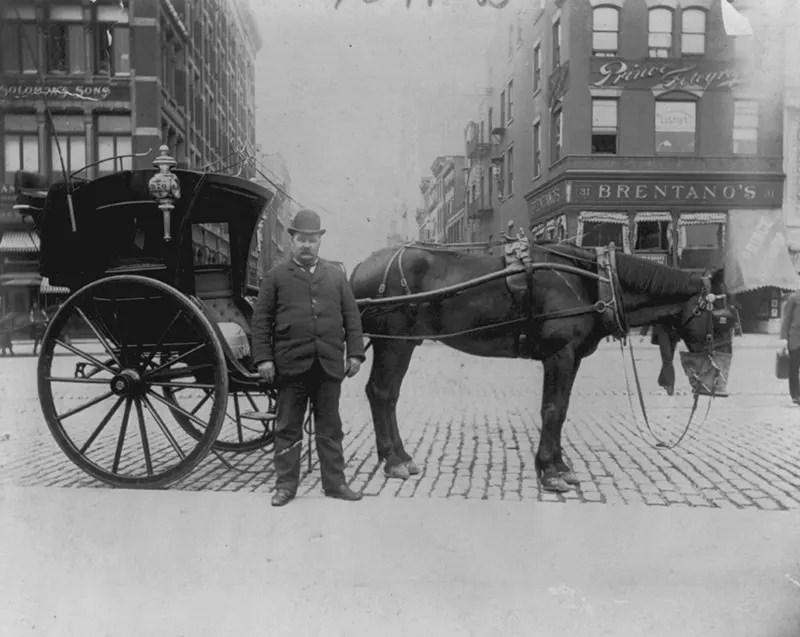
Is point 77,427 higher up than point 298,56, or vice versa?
point 298,56

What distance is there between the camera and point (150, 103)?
4621 mm

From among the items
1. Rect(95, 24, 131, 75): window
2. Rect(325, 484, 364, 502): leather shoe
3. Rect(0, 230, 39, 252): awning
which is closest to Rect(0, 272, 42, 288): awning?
Rect(0, 230, 39, 252): awning

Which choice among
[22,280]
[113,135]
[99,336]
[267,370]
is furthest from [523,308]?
[22,280]

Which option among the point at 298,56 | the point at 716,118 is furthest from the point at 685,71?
the point at 298,56

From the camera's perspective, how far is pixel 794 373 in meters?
7.11

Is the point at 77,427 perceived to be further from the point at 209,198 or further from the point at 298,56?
the point at 298,56

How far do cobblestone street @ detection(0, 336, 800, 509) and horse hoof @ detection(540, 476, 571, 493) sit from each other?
5 centimetres

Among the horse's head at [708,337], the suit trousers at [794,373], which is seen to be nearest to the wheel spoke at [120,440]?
the horse's head at [708,337]

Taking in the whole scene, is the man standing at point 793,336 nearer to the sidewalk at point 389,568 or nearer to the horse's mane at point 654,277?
the horse's mane at point 654,277

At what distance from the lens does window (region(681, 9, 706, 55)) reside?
448 cm

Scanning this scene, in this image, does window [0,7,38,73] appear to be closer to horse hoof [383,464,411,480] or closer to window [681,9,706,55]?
horse hoof [383,464,411,480]

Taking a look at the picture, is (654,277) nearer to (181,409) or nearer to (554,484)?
(554,484)

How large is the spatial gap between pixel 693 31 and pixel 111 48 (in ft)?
12.7

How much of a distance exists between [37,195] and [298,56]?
208cm
